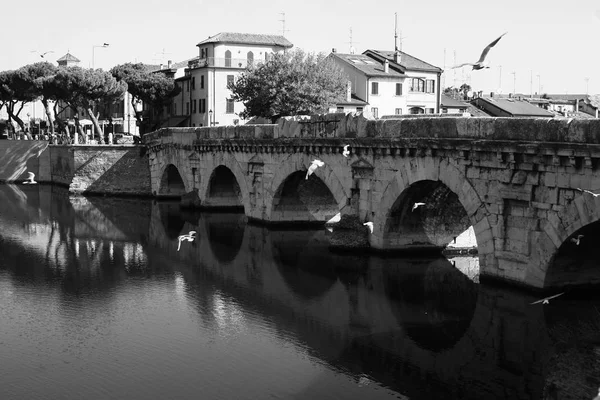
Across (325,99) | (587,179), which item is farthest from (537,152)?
(325,99)

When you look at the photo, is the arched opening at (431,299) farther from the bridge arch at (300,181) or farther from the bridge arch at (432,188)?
the bridge arch at (300,181)

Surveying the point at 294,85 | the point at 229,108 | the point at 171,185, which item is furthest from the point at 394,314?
the point at 229,108

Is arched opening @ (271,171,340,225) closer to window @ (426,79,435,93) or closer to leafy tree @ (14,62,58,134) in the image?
window @ (426,79,435,93)

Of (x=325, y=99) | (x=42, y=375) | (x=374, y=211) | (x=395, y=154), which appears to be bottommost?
(x=42, y=375)

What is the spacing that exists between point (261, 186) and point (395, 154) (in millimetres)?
12459

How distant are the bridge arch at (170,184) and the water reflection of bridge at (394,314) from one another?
20.4 meters

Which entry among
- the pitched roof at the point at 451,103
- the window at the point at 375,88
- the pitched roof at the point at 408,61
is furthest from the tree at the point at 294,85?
the pitched roof at the point at 451,103

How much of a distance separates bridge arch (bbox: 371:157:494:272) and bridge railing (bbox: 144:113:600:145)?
3.53ft

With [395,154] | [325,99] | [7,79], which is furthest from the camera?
[7,79]

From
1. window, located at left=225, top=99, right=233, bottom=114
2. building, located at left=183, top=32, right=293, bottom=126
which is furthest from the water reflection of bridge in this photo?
window, located at left=225, top=99, right=233, bottom=114

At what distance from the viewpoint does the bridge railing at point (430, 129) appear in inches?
851

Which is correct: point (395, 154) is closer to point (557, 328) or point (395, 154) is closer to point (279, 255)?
point (279, 255)

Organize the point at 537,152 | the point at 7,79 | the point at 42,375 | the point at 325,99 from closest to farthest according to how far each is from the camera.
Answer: the point at 42,375, the point at 537,152, the point at 325,99, the point at 7,79

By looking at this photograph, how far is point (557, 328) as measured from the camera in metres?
21.7
